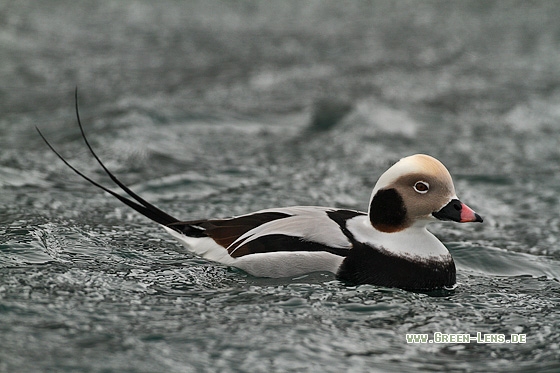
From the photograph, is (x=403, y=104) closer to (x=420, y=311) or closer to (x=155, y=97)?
(x=155, y=97)

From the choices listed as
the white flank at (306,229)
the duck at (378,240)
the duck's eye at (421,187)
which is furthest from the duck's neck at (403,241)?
the duck's eye at (421,187)

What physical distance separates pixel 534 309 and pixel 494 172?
→ 430cm

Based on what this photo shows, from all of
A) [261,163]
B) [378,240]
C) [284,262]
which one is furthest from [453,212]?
[261,163]

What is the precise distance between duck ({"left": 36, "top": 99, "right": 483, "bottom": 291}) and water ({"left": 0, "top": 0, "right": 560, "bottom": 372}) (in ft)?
0.37

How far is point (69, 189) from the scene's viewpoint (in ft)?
29.1

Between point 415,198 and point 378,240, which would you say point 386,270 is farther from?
point 415,198

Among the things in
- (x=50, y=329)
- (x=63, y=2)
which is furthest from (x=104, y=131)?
(x=63, y=2)

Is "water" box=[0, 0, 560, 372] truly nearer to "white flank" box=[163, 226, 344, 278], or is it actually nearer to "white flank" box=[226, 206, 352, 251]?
"white flank" box=[163, 226, 344, 278]

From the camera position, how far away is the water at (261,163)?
17.4ft

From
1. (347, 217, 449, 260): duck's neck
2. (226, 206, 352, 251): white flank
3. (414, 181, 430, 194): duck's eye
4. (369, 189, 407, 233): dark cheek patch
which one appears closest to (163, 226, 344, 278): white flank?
(226, 206, 352, 251): white flank

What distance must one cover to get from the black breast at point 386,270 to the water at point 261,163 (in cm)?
9

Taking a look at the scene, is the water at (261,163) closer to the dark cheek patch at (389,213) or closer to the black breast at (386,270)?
the black breast at (386,270)

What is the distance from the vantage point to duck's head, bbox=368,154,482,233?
20.1 feet

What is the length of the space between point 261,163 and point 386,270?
4423 millimetres
